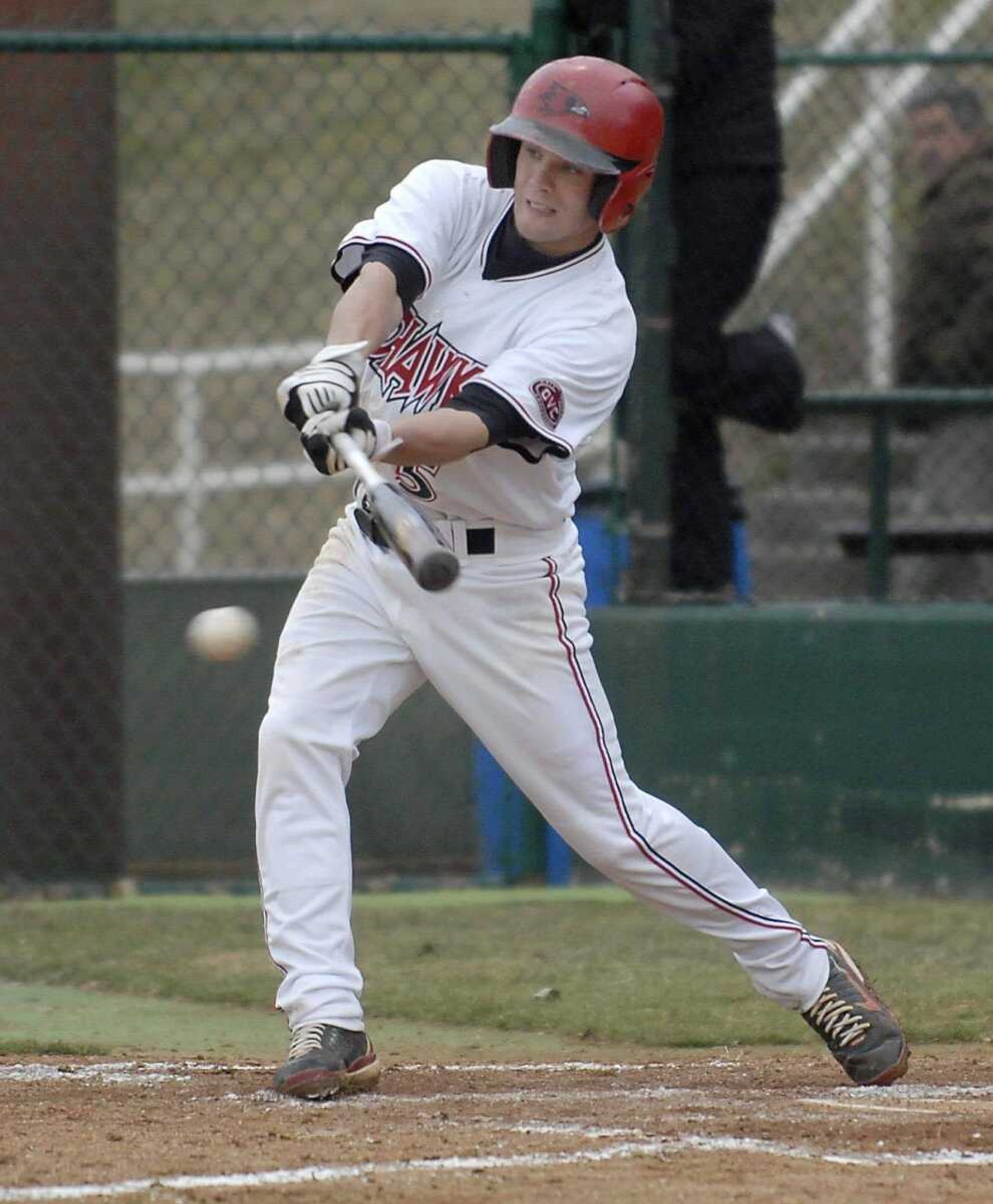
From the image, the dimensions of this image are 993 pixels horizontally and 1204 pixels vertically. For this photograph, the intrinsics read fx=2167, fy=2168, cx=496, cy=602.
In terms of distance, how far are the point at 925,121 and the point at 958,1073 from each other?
4.71 metres

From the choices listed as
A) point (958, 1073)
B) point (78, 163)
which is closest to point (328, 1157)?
point (958, 1073)

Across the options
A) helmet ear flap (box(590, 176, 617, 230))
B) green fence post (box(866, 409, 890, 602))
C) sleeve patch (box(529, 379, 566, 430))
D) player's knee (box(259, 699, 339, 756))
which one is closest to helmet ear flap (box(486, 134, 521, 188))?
helmet ear flap (box(590, 176, 617, 230))

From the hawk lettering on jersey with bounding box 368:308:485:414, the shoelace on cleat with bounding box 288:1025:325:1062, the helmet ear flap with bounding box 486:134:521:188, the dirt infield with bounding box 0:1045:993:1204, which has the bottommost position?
the dirt infield with bounding box 0:1045:993:1204

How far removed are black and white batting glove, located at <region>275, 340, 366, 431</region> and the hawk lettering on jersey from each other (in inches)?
15.2

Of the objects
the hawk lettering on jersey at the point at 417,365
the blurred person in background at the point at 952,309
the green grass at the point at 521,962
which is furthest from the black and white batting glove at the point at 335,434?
the blurred person in background at the point at 952,309

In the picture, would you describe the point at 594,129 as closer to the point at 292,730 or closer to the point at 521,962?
the point at 292,730

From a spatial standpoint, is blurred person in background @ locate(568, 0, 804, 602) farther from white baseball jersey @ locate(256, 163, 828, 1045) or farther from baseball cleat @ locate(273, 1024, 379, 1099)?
baseball cleat @ locate(273, 1024, 379, 1099)

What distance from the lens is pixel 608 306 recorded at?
4020 mm

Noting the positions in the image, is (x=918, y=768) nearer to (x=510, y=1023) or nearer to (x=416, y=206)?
(x=510, y=1023)

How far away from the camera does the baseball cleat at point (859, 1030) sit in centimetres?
398

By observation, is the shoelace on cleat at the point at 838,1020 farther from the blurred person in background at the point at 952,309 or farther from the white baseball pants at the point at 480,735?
the blurred person in background at the point at 952,309

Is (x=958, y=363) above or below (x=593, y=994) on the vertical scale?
above

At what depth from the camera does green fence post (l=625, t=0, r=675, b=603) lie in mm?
6449

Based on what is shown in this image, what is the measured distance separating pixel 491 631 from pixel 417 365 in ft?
1.70
